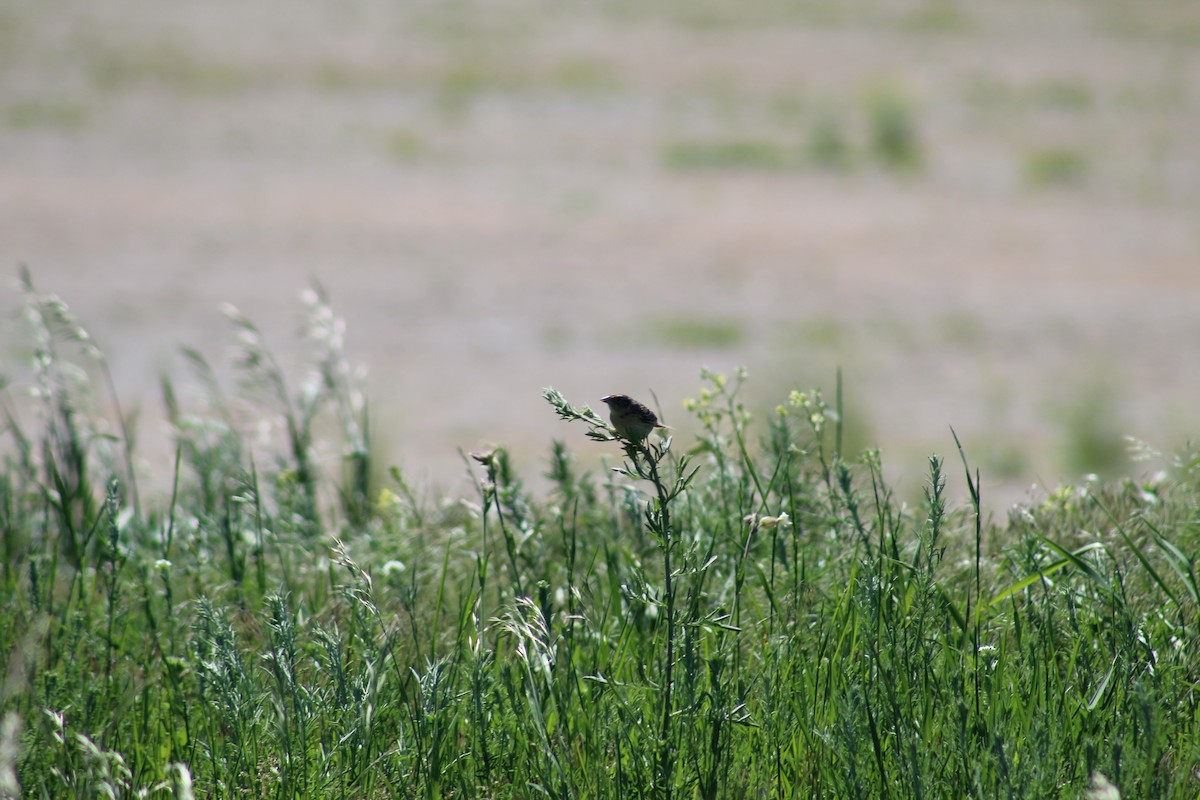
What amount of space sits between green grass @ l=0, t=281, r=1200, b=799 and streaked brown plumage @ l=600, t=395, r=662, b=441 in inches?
2.7

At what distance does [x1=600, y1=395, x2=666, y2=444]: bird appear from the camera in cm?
175

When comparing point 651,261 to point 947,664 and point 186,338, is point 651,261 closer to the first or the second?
point 186,338

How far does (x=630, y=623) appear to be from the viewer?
222cm

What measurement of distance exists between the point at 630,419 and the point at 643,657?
0.70 metres

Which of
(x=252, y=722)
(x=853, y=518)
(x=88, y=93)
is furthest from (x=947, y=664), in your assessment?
(x=88, y=93)

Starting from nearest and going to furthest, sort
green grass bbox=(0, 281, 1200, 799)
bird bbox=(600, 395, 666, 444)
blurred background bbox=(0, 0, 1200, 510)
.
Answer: bird bbox=(600, 395, 666, 444) → green grass bbox=(0, 281, 1200, 799) → blurred background bbox=(0, 0, 1200, 510)

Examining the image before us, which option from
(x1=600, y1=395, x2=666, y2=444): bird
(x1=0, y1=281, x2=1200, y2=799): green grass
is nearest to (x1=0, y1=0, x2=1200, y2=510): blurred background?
(x1=0, y1=281, x2=1200, y2=799): green grass

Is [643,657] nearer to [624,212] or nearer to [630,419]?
[630,419]

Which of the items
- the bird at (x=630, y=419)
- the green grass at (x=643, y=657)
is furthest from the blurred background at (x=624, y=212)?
the bird at (x=630, y=419)

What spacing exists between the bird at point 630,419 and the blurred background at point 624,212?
2.89m

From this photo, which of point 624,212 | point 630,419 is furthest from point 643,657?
point 624,212

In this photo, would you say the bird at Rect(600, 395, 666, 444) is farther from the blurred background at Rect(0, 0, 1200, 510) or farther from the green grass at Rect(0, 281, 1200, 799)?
the blurred background at Rect(0, 0, 1200, 510)

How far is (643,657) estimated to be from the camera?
229 centimetres

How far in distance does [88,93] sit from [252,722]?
1508cm
